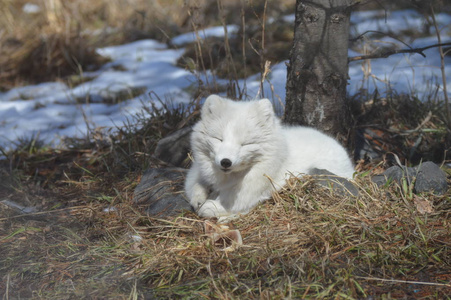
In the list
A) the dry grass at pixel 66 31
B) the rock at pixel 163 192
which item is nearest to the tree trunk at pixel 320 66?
the rock at pixel 163 192

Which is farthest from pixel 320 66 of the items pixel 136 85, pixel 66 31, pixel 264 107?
pixel 66 31

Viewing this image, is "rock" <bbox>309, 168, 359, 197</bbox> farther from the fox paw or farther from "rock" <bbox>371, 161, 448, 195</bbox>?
the fox paw

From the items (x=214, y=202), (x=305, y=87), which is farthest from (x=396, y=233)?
(x=305, y=87)

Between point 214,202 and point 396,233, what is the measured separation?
1188mm

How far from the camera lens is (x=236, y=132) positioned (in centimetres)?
294

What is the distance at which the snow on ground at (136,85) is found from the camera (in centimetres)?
547

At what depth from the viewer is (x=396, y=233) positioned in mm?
2787

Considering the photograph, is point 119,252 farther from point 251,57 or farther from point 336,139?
point 251,57

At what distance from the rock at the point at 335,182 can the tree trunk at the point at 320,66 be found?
671mm

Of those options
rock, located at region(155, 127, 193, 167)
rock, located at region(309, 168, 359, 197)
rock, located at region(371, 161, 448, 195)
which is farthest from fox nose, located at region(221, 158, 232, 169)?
rock, located at region(155, 127, 193, 167)

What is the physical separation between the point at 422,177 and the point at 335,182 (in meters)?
0.64

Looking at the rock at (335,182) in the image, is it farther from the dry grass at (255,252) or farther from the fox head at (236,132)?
the fox head at (236,132)

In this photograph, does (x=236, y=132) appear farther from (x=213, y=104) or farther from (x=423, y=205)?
(x=423, y=205)

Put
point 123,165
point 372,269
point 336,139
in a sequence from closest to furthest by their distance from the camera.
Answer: point 372,269
point 336,139
point 123,165
